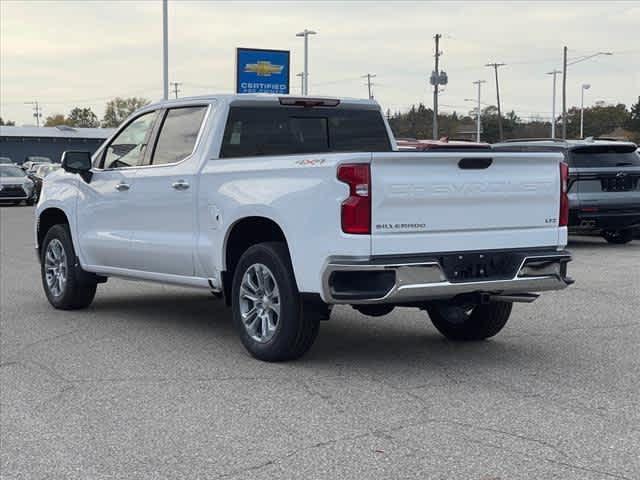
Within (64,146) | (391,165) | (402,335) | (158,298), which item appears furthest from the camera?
(64,146)

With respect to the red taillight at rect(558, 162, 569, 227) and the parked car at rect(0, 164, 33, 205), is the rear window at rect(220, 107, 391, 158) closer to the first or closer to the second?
the red taillight at rect(558, 162, 569, 227)

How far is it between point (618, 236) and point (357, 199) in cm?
1261

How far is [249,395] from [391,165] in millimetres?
1739

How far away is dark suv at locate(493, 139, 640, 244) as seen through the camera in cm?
1650

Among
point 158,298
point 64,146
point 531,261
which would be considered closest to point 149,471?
point 531,261

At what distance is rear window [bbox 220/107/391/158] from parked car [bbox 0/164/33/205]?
3106 centimetres

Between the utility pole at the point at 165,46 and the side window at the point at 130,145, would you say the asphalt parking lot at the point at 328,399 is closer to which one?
the side window at the point at 130,145

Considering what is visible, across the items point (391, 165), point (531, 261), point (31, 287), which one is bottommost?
point (31, 287)

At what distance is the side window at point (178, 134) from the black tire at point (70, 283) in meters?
1.77

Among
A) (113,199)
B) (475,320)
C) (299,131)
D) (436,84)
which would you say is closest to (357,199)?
(475,320)

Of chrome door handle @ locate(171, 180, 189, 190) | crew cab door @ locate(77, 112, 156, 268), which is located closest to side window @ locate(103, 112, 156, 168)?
crew cab door @ locate(77, 112, 156, 268)

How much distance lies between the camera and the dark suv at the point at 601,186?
650 inches

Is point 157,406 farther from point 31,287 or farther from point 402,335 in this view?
point 31,287

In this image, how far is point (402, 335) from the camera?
8.81 metres
